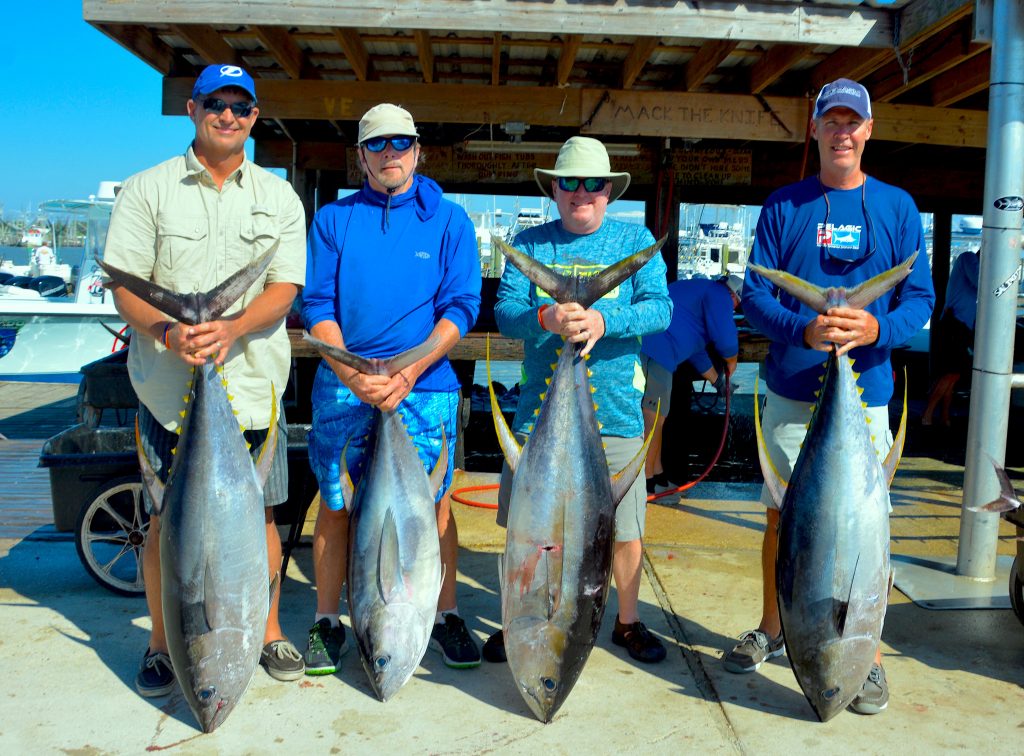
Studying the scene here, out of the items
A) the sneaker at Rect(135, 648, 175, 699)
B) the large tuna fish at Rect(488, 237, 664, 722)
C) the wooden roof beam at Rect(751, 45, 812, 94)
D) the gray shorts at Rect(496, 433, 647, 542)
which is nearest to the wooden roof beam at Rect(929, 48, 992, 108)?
the wooden roof beam at Rect(751, 45, 812, 94)

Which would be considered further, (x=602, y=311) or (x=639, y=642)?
(x=639, y=642)

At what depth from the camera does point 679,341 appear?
17.6ft

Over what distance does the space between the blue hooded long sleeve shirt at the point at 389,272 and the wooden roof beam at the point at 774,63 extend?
9.92ft

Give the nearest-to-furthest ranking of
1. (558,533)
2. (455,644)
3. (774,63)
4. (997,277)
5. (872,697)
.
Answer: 1. (558,533)
2. (872,697)
3. (455,644)
4. (997,277)
5. (774,63)

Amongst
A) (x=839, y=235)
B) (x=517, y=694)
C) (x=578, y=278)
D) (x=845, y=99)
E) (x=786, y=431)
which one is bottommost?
(x=517, y=694)

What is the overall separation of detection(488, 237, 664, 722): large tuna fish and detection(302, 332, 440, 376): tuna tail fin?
11.4 inches

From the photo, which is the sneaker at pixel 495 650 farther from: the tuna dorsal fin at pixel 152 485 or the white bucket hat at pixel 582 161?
the white bucket hat at pixel 582 161

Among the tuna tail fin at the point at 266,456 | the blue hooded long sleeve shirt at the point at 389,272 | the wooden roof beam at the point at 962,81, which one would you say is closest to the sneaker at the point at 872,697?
the blue hooded long sleeve shirt at the point at 389,272

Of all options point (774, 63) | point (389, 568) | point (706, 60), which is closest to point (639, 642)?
point (389, 568)

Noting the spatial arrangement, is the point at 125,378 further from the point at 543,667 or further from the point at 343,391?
the point at 543,667

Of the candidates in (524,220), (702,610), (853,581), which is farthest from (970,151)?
(524,220)

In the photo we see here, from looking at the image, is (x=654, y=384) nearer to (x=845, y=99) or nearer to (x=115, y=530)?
(x=845, y=99)

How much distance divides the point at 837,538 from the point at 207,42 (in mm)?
4436

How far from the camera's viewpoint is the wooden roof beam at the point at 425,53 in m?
5.09
